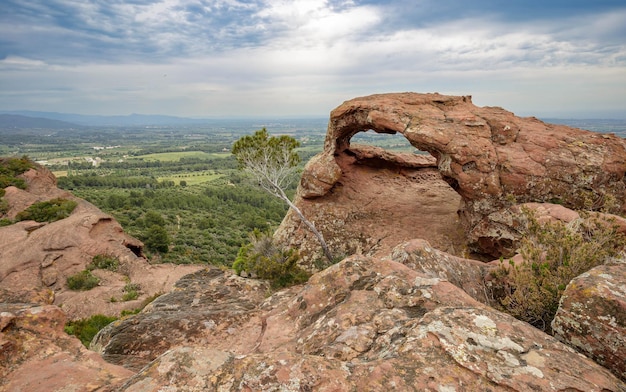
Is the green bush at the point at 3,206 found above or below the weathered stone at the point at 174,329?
below

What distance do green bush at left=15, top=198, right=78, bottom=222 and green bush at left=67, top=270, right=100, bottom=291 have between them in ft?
33.5

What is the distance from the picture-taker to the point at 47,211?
28.8m

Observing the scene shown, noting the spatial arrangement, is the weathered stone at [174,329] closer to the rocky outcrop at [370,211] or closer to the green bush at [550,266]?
the green bush at [550,266]

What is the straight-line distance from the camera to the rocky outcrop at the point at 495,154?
526 inches

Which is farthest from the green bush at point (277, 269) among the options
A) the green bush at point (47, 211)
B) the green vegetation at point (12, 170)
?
the green vegetation at point (12, 170)

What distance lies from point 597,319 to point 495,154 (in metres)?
11.0

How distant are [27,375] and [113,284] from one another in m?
20.0

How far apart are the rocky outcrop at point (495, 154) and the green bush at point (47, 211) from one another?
27397 mm

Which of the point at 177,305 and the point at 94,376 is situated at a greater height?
the point at 94,376

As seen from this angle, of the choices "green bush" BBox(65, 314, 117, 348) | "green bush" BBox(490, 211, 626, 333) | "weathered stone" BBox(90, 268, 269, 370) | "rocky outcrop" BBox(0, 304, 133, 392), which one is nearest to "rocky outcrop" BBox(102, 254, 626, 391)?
"rocky outcrop" BBox(0, 304, 133, 392)

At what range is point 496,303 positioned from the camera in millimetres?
7797

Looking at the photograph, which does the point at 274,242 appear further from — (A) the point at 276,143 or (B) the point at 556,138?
(B) the point at 556,138

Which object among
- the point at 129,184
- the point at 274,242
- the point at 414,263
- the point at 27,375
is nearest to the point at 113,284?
the point at 274,242

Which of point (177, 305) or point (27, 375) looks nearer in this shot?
point (27, 375)
